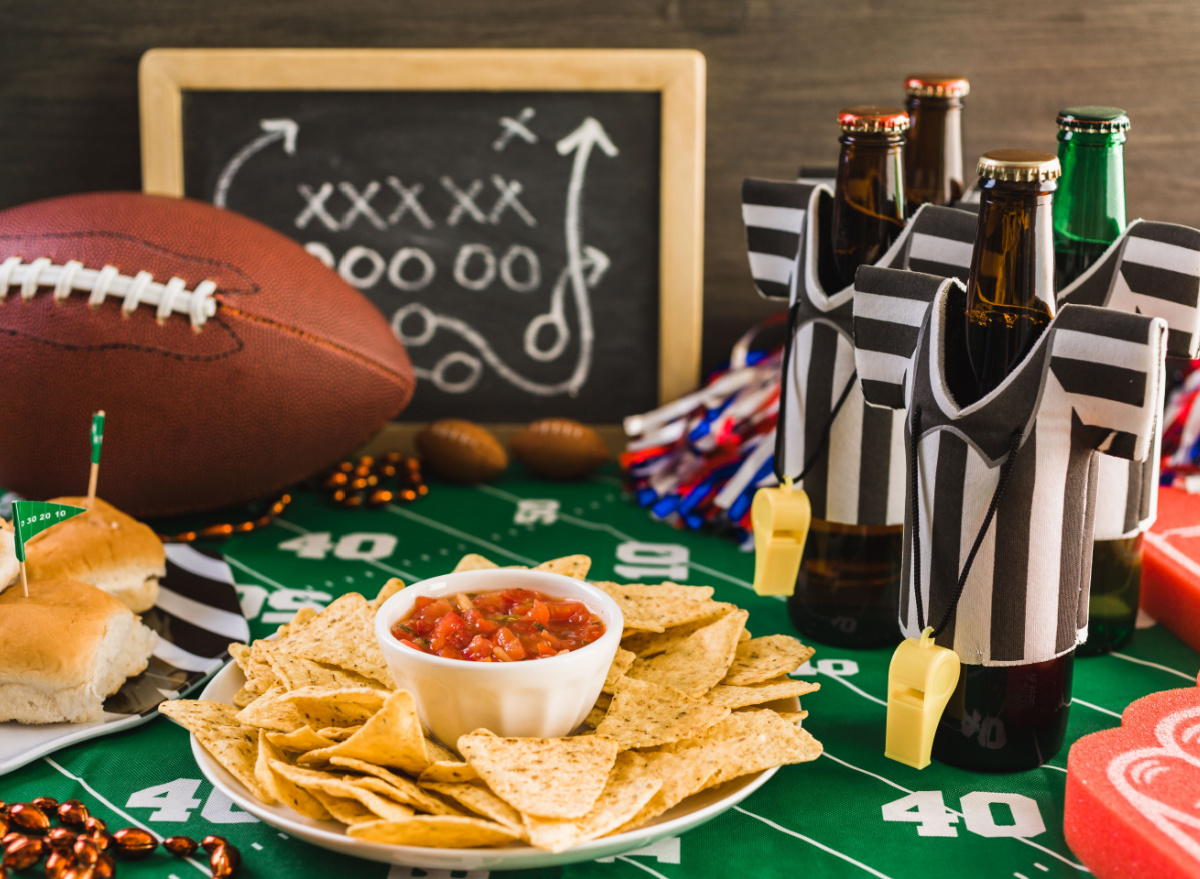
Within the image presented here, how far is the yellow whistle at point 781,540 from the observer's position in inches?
39.7

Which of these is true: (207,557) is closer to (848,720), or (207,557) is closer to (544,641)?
(544,641)

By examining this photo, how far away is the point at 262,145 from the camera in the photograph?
1.64 m

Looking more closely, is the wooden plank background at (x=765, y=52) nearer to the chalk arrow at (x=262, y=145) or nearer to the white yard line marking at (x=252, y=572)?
the chalk arrow at (x=262, y=145)

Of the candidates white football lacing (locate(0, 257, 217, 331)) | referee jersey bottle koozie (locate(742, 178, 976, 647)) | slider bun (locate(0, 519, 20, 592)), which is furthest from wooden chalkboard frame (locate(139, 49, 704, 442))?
slider bun (locate(0, 519, 20, 592))

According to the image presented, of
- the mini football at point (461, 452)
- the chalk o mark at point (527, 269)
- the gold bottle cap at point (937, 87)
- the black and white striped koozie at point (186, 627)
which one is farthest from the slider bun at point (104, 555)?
the gold bottle cap at point (937, 87)

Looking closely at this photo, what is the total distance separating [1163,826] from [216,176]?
1.42m

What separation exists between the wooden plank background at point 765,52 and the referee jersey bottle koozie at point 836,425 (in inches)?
24.2

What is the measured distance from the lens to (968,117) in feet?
5.39

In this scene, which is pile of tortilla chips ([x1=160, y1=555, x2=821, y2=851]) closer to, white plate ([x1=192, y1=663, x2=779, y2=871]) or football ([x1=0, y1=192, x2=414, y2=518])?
white plate ([x1=192, y1=663, x2=779, y2=871])

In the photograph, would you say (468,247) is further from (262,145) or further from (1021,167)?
(1021,167)

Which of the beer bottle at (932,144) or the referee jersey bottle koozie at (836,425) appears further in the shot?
the beer bottle at (932,144)

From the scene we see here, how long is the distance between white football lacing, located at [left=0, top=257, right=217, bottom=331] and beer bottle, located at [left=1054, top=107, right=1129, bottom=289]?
0.87m

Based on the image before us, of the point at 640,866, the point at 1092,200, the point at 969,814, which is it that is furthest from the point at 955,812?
the point at 1092,200

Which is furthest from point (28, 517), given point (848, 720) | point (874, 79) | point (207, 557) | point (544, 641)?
point (874, 79)
